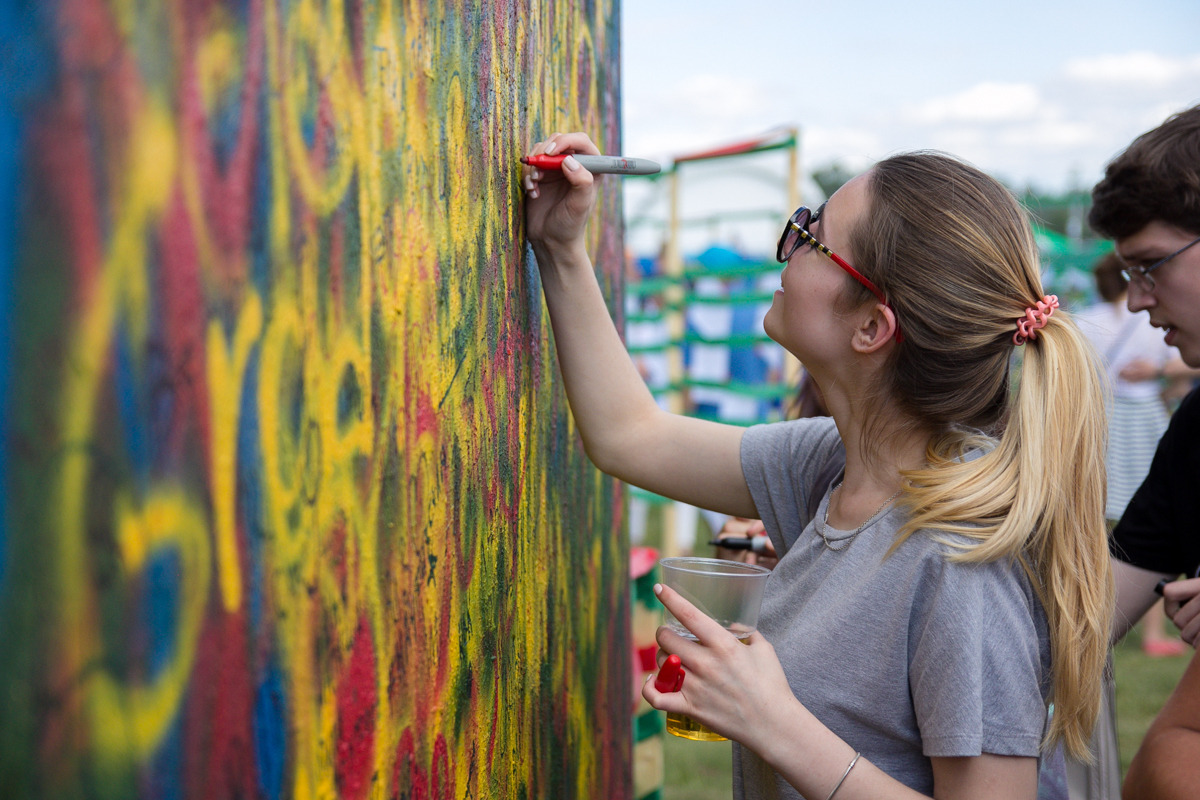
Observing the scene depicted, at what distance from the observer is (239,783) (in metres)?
0.81

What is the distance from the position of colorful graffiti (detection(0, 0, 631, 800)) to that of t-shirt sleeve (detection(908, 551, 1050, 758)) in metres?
0.64

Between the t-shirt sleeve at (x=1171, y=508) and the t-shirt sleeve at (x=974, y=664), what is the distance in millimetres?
873

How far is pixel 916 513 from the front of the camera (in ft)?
4.78

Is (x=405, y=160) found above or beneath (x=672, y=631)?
above

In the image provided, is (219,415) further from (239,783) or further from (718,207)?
(718,207)

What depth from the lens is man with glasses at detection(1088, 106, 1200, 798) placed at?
2045 millimetres

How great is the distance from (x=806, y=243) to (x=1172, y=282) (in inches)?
39.7

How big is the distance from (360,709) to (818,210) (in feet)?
3.79

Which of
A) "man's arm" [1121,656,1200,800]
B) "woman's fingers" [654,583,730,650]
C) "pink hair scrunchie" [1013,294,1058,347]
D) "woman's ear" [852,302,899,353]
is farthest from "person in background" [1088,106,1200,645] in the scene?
"woman's fingers" [654,583,730,650]

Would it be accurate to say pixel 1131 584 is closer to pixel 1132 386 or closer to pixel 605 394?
pixel 605 394

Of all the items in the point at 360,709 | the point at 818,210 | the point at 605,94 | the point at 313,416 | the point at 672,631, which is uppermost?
the point at 605,94

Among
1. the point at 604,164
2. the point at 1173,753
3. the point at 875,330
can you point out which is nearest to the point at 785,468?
the point at 875,330

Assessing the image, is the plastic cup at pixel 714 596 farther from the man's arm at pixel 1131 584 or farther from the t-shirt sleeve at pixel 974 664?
the man's arm at pixel 1131 584

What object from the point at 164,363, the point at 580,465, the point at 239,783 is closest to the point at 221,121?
the point at 164,363
